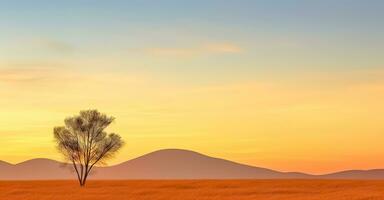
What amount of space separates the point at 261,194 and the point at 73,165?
33163 mm

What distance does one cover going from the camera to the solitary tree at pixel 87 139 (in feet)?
286

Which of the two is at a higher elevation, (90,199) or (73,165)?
(73,165)

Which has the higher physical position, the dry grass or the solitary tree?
the solitary tree

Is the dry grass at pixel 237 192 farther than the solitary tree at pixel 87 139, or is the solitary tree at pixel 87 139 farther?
the solitary tree at pixel 87 139

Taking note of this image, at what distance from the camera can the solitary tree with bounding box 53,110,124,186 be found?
87250 mm

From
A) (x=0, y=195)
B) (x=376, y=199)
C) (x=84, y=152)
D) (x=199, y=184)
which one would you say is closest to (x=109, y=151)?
(x=84, y=152)

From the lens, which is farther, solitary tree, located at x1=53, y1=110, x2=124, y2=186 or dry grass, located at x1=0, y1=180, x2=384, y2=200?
solitary tree, located at x1=53, y1=110, x2=124, y2=186

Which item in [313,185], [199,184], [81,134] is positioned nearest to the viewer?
[313,185]

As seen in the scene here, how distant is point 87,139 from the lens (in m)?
87.9

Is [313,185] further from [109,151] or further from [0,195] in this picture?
[0,195]

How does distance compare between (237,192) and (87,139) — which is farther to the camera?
(87,139)

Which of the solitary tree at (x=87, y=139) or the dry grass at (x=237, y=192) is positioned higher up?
the solitary tree at (x=87, y=139)

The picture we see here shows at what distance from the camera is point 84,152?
88.1m

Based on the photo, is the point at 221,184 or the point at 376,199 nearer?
the point at 376,199
